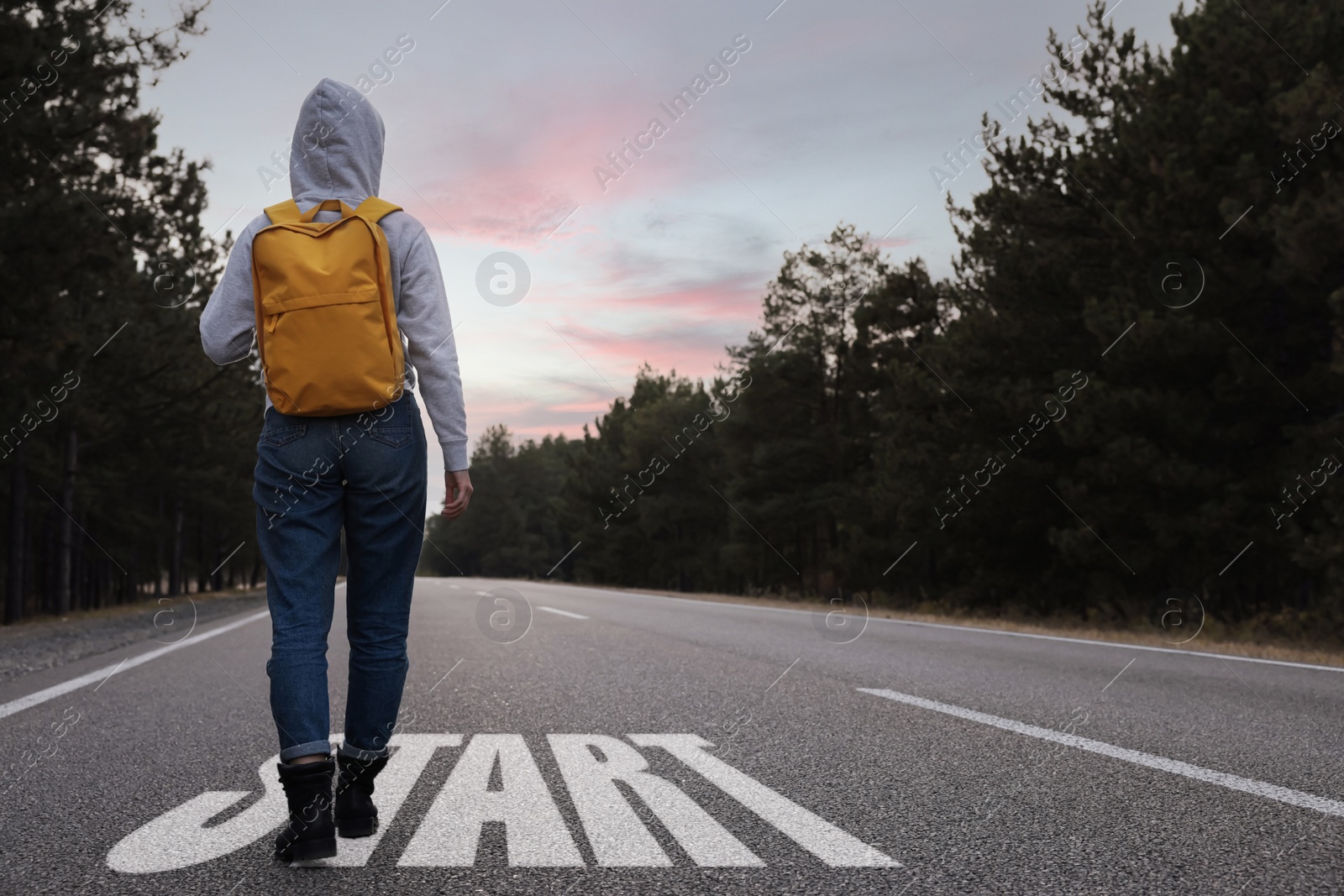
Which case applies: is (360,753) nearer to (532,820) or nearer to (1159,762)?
(532,820)

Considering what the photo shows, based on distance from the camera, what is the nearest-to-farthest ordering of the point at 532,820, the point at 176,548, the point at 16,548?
the point at 532,820 < the point at 16,548 < the point at 176,548

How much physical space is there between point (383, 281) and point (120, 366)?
18466mm

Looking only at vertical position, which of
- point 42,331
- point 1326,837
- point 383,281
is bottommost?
point 1326,837

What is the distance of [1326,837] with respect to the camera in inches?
114

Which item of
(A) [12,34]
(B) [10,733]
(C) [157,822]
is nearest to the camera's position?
(C) [157,822]

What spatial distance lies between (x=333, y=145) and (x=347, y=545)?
1150mm

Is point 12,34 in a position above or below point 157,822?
above

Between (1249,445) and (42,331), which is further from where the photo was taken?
(1249,445)

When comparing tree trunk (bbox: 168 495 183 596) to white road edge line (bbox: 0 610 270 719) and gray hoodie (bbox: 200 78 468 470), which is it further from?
gray hoodie (bbox: 200 78 468 470)

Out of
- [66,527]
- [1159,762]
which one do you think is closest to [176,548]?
[66,527]

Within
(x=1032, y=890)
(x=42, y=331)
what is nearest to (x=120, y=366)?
(x=42, y=331)

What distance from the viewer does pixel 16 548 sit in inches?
787

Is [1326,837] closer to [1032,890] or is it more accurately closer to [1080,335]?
[1032,890]

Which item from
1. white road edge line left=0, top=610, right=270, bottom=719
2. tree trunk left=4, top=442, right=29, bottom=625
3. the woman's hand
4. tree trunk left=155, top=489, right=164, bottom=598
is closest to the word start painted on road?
the woman's hand
